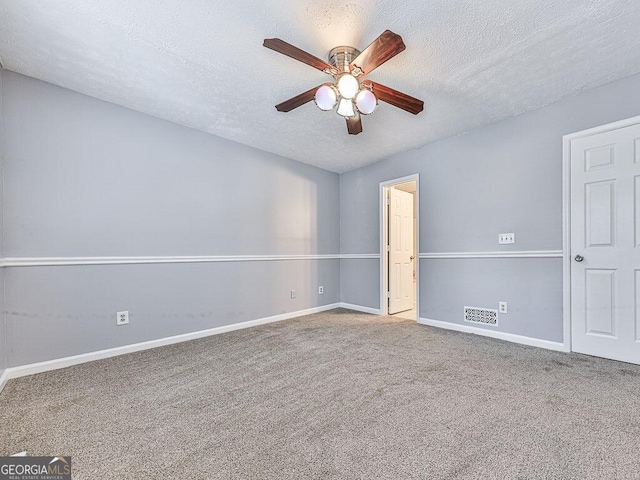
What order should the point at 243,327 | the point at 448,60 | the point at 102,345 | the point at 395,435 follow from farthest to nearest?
the point at 243,327
the point at 102,345
the point at 448,60
the point at 395,435

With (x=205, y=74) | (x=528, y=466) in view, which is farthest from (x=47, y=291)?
(x=528, y=466)

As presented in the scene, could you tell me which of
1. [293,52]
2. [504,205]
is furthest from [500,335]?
[293,52]

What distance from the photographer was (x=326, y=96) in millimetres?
2074

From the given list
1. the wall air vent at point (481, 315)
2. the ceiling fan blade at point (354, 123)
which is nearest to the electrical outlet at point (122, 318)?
Answer: the ceiling fan blade at point (354, 123)

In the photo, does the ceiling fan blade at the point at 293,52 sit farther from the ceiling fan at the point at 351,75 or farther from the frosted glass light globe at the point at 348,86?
the frosted glass light globe at the point at 348,86

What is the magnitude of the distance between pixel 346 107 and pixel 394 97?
389 mm

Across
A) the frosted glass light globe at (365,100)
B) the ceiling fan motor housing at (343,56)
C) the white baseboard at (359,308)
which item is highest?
the ceiling fan motor housing at (343,56)

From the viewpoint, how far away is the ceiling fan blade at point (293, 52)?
66.7 inches

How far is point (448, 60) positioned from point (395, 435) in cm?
245

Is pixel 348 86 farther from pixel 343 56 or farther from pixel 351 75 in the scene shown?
pixel 343 56

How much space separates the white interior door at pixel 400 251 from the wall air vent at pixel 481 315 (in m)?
1.21

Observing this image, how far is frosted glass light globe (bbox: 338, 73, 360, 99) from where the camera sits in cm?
198

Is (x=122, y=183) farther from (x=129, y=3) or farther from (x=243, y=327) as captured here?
(x=243, y=327)

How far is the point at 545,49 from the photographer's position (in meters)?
2.05
